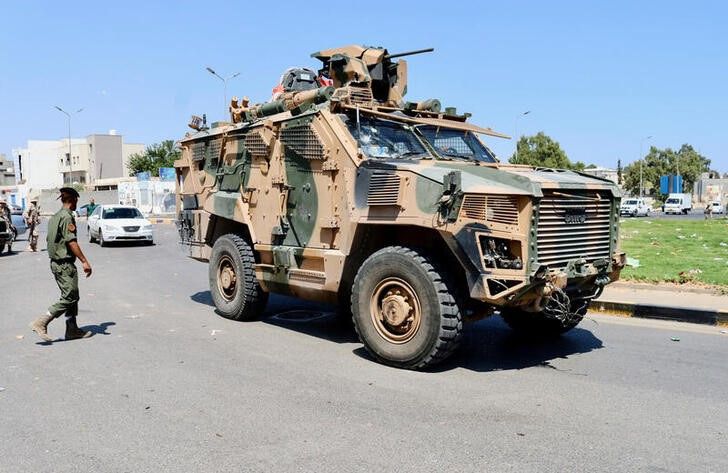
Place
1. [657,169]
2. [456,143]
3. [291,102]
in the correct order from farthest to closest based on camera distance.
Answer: [657,169] < [291,102] < [456,143]

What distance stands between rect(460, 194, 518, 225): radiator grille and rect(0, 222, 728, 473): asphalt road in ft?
4.57

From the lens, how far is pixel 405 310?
19.8 ft

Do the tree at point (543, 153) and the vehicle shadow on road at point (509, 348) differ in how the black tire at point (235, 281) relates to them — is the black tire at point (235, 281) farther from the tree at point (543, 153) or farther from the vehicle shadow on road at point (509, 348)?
the tree at point (543, 153)

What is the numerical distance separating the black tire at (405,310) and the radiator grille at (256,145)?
241cm

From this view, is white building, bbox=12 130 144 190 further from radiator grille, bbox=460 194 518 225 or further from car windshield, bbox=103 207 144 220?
radiator grille, bbox=460 194 518 225

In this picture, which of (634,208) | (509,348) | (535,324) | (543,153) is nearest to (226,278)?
(509,348)

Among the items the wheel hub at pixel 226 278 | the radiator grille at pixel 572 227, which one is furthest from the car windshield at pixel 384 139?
the wheel hub at pixel 226 278

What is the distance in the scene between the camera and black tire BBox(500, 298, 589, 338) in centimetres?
721

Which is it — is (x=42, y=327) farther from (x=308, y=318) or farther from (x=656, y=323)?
(x=656, y=323)

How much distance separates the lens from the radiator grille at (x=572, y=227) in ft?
18.7

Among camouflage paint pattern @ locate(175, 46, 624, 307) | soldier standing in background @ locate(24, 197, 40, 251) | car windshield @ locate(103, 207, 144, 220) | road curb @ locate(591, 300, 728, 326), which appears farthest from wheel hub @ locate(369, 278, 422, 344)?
car windshield @ locate(103, 207, 144, 220)

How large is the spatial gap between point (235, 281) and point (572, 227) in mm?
4387

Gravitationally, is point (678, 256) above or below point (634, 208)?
below

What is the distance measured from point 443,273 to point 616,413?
1789 millimetres
